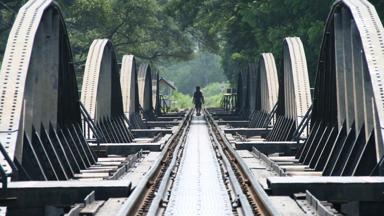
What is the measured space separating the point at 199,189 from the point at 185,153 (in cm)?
786

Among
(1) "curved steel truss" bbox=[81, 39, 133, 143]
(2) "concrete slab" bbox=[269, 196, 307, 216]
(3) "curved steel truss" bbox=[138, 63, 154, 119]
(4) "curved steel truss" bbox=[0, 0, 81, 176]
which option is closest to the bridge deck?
(2) "concrete slab" bbox=[269, 196, 307, 216]

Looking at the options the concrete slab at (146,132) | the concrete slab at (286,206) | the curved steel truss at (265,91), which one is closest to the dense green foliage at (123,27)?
the curved steel truss at (265,91)

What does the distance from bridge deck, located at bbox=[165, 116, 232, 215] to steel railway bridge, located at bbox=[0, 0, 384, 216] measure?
0.02 m

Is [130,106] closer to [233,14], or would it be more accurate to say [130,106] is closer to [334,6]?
[334,6]

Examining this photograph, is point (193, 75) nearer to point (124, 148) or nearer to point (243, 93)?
point (243, 93)

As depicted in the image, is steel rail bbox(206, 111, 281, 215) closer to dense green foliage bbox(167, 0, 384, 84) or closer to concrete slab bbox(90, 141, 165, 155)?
concrete slab bbox(90, 141, 165, 155)

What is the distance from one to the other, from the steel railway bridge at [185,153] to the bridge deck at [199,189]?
0.08ft

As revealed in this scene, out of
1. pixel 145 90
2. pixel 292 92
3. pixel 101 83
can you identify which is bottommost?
pixel 145 90

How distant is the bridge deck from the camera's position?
10.3 metres

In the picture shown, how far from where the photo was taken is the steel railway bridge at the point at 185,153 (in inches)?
405

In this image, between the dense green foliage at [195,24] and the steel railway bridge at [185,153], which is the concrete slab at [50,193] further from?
the dense green foliage at [195,24]

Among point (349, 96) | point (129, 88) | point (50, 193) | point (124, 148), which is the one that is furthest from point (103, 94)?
point (50, 193)

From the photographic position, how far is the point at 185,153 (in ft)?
66.4

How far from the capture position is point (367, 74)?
41.4 ft
